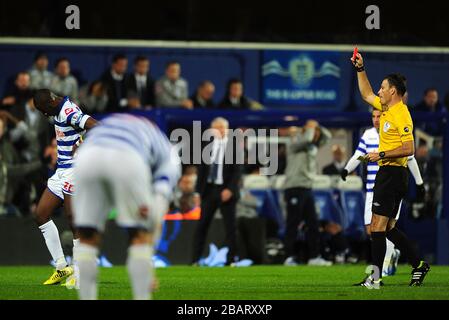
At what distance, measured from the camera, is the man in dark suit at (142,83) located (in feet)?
71.9

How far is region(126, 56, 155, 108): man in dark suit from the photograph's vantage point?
863 inches

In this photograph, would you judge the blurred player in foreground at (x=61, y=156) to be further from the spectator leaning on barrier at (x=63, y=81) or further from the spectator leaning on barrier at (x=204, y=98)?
the spectator leaning on barrier at (x=204, y=98)

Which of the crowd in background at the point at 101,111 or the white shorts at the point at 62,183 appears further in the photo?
the crowd in background at the point at 101,111

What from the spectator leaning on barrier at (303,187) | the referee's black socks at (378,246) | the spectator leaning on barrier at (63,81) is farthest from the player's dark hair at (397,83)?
the spectator leaning on barrier at (63,81)

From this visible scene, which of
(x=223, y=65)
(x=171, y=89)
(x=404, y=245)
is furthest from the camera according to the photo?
(x=223, y=65)

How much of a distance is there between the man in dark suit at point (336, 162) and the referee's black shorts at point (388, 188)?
29.4 feet

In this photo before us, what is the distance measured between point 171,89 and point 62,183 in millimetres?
9152

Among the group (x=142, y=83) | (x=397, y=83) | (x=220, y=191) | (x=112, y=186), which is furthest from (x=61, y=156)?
(x=142, y=83)

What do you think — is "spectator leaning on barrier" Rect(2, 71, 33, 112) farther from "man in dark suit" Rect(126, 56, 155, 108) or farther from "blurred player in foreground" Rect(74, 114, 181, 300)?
"blurred player in foreground" Rect(74, 114, 181, 300)

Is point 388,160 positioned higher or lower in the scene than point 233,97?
lower

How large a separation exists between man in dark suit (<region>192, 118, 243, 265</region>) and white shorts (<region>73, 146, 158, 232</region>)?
10.7 meters

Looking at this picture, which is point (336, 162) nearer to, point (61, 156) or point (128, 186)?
point (61, 156)

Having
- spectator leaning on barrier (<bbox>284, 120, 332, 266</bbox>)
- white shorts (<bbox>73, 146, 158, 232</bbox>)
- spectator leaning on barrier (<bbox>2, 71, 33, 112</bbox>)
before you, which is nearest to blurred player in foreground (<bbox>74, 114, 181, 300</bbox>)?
white shorts (<bbox>73, 146, 158, 232</bbox>)

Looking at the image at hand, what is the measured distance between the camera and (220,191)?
1948 cm
